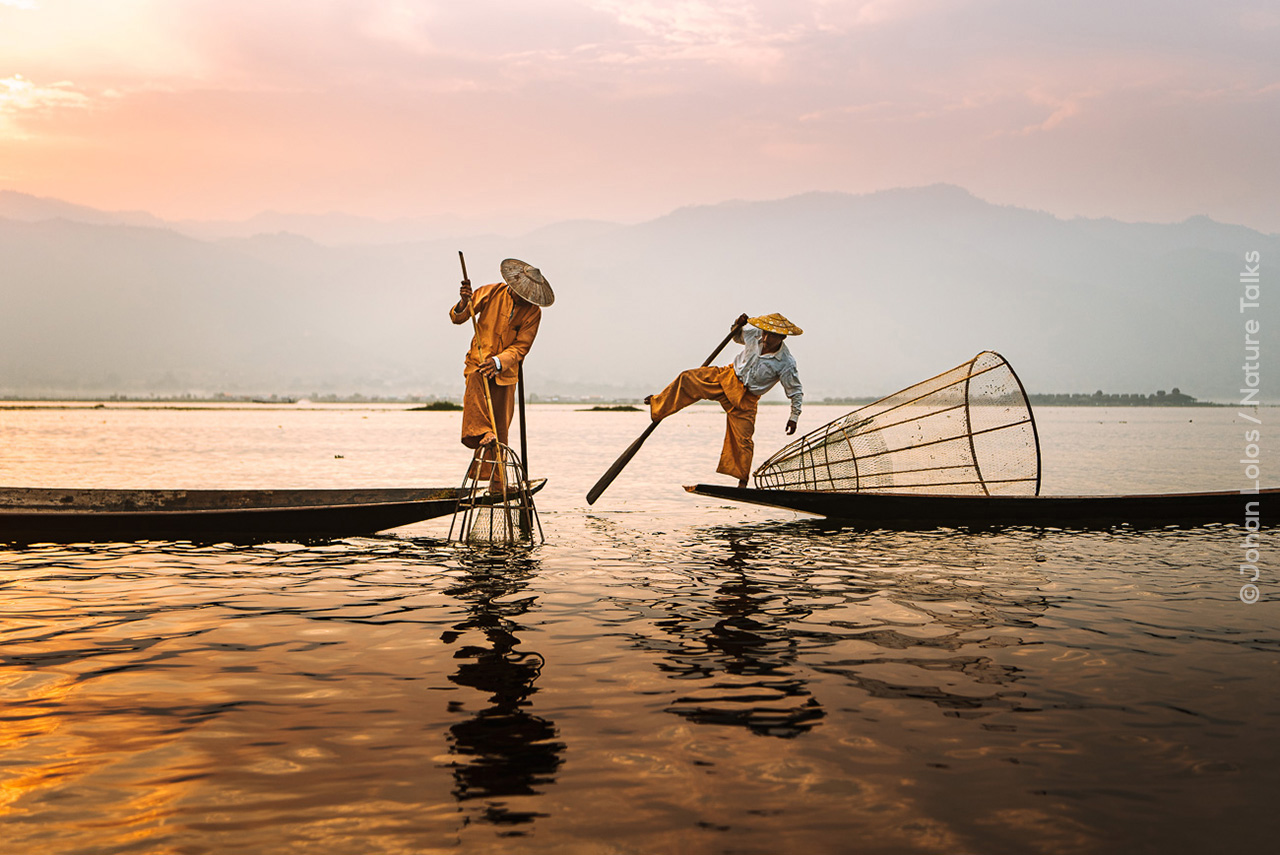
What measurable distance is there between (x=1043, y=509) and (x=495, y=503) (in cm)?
786

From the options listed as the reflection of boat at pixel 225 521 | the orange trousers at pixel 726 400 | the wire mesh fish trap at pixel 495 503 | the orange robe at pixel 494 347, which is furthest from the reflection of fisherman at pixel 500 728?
the orange trousers at pixel 726 400

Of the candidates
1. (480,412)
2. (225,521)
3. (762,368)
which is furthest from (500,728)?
(762,368)

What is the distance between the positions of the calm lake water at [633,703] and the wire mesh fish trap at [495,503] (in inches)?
27.2

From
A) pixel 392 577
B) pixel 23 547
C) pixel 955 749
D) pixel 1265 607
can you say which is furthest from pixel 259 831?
pixel 23 547

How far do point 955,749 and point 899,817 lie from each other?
86 cm

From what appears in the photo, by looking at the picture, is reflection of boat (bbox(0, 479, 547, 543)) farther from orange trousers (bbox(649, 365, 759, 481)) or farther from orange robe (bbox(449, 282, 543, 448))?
orange trousers (bbox(649, 365, 759, 481))

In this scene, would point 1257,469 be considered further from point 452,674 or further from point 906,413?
point 452,674

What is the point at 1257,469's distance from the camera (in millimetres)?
28391

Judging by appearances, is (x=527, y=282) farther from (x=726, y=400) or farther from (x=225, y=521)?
(x=225, y=521)

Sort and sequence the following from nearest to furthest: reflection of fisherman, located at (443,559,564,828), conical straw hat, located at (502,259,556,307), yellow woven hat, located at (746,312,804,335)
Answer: reflection of fisherman, located at (443,559,564,828) < conical straw hat, located at (502,259,556,307) < yellow woven hat, located at (746,312,804,335)

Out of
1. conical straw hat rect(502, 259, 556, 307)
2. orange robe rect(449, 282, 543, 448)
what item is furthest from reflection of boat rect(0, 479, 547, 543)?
conical straw hat rect(502, 259, 556, 307)

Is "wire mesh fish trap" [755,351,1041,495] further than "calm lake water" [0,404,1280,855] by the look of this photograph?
Yes

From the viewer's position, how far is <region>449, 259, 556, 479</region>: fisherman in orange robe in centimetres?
1144

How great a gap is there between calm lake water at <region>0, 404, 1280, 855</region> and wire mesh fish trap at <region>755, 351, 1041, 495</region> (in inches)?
110
